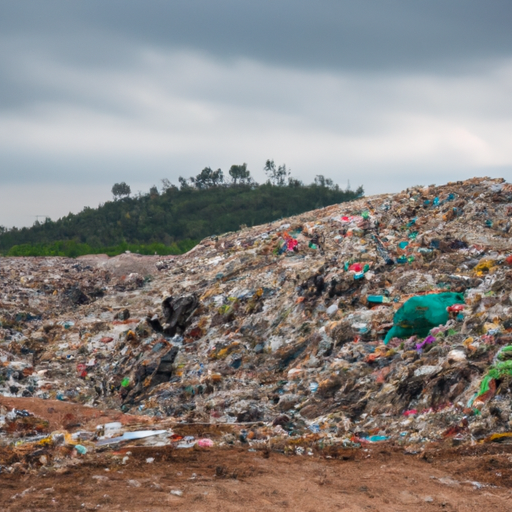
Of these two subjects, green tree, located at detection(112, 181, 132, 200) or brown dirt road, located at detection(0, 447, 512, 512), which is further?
green tree, located at detection(112, 181, 132, 200)

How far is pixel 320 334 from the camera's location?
7.52 metres

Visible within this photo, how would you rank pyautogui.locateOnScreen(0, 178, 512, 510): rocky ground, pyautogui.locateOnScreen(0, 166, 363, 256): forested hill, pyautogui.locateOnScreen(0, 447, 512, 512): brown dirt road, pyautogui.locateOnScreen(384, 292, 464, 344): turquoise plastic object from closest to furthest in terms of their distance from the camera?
pyautogui.locateOnScreen(0, 447, 512, 512): brown dirt road < pyautogui.locateOnScreen(0, 178, 512, 510): rocky ground < pyautogui.locateOnScreen(384, 292, 464, 344): turquoise plastic object < pyautogui.locateOnScreen(0, 166, 363, 256): forested hill

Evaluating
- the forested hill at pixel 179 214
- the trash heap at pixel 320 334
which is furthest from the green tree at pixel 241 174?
the trash heap at pixel 320 334

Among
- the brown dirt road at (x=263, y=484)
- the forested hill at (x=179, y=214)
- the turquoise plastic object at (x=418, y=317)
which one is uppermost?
the forested hill at (x=179, y=214)

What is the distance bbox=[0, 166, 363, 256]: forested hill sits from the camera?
35750mm

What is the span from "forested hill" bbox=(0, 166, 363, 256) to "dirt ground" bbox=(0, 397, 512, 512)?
84.3 feet

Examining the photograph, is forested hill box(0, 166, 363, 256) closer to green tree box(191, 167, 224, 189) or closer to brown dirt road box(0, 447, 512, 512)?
green tree box(191, 167, 224, 189)

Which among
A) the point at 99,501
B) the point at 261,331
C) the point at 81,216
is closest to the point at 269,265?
the point at 261,331

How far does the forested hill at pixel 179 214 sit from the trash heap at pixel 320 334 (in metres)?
18.6

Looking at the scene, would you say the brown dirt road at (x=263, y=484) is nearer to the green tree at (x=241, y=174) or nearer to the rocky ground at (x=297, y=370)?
the rocky ground at (x=297, y=370)

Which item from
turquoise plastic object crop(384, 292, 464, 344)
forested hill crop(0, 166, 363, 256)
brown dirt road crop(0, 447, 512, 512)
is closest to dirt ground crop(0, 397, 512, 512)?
brown dirt road crop(0, 447, 512, 512)

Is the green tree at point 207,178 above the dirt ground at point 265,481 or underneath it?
above

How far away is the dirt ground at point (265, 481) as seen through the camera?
3.75 metres

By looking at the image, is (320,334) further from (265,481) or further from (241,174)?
(241,174)
